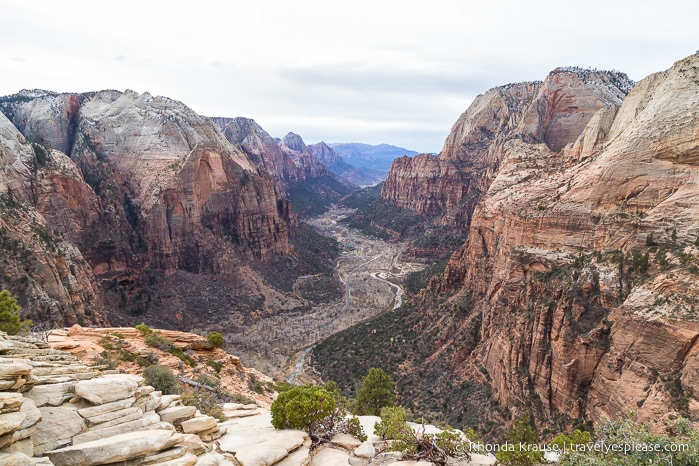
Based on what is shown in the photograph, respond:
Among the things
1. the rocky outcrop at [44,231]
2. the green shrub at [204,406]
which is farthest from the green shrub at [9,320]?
the green shrub at [204,406]

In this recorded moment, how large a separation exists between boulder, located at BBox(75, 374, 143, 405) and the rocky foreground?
3cm

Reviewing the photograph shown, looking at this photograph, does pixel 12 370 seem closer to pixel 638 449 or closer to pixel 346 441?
pixel 346 441

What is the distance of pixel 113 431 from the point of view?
46.7 feet

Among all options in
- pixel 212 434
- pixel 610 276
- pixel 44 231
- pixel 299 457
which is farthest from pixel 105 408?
pixel 44 231

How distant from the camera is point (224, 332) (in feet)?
252

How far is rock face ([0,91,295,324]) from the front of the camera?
6606cm

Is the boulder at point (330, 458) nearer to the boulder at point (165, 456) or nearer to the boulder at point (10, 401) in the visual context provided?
the boulder at point (165, 456)

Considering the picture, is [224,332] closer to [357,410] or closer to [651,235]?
[357,410]

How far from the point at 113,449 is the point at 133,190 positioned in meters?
85.8

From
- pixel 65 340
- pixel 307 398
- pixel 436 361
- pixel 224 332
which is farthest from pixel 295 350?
pixel 307 398

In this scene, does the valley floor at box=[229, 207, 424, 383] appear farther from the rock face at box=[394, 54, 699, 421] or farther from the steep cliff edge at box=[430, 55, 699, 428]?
the steep cliff edge at box=[430, 55, 699, 428]

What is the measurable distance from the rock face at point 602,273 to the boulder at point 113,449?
2735cm

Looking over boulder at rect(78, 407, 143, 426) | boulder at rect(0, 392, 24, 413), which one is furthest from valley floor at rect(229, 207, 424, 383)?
boulder at rect(0, 392, 24, 413)

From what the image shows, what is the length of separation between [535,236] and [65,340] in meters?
44.3
